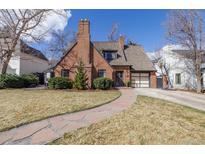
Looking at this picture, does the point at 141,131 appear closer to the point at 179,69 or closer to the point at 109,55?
the point at 109,55

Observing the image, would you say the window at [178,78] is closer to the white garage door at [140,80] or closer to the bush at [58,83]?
the white garage door at [140,80]

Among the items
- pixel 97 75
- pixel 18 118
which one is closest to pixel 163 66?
pixel 97 75

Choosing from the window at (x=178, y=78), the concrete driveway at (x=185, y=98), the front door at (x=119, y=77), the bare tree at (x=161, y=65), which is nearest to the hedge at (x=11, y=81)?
the front door at (x=119, y=77)

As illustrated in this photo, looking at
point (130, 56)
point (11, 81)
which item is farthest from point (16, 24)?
point (130, 56)

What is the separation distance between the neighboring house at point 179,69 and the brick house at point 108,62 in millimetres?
3658

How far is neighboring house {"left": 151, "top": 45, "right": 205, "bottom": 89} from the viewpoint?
24.2 meters

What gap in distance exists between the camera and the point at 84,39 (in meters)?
20.8

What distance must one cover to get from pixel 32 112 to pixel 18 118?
0.94m

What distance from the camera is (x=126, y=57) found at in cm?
2544

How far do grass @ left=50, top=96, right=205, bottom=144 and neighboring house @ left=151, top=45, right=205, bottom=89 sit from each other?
58.9 ft

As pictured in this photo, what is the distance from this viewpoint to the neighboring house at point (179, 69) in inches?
951

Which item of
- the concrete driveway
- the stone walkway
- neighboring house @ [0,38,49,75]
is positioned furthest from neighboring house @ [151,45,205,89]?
the stone walkway

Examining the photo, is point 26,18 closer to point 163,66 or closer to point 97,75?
point 97,75
